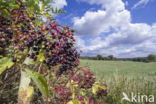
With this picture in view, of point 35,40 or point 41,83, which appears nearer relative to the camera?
point 41,83

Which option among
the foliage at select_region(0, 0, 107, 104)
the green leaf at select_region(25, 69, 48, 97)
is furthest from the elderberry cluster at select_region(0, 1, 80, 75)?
the green leaf at select_region(25, 69, 48, 97)

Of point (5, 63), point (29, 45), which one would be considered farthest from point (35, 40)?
point (5, 63)

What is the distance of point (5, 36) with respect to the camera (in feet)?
1.99

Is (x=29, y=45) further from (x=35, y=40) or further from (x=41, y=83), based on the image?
(x=41, y=83)

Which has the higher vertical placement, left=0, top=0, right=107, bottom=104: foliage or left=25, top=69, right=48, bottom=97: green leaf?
left=0, top=0, right=107, bottom=104: foliage

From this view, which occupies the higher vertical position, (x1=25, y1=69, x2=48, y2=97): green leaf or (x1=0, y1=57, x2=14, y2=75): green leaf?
(x1=0, y1=57, x2=14, y2=75): green leaf

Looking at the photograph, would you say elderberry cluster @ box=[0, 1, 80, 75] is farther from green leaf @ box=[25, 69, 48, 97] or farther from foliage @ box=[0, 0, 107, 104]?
green leaf @ box=[25, 69, 48, 97]

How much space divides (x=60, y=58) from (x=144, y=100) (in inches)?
112

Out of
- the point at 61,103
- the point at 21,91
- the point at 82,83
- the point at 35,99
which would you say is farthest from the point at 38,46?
the point at 82,83

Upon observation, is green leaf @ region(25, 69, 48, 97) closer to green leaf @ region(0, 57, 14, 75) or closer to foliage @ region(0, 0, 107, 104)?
foliage @ region(0, 0, 107, 104)

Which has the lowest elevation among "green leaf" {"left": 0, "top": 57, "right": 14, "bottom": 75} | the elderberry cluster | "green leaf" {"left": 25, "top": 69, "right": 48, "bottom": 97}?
"green leaf" {"left": 25, "top": 69, "right": 48, "bottom": 97}

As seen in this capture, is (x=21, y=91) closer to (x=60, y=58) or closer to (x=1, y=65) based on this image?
(x=1, y=65)

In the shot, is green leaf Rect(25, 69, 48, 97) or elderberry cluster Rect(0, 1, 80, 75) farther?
elderberry cluster Rect(0, 1, 80, 75)

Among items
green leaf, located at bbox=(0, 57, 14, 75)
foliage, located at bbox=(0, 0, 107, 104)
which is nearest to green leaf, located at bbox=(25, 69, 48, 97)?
foliage, located at bbox=(0, 0, 107, 104)
